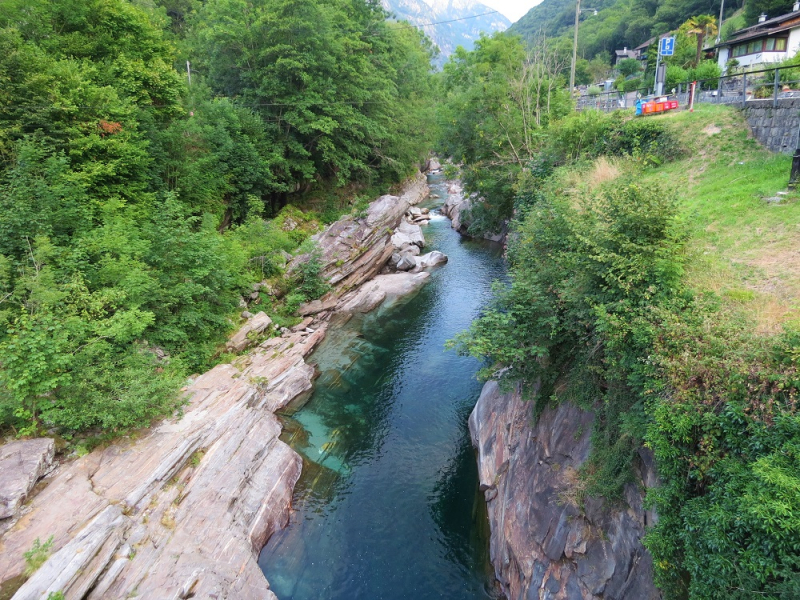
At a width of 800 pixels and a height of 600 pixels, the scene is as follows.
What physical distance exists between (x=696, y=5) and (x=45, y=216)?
8771cm

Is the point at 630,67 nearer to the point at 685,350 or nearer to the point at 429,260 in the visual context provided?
the point at 429,260

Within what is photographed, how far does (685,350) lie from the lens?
21.9 ft

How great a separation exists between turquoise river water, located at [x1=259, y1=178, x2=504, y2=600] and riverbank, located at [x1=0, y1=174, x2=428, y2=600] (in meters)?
1.00

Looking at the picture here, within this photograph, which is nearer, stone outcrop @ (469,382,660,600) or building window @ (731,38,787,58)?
stone outcrop @ (469,382,660,600)

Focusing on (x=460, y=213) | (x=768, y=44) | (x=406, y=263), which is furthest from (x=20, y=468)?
(x=768, y=44)

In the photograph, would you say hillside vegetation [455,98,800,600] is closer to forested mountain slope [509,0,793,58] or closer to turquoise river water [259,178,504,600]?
turquoise river water [259,178,504,600]

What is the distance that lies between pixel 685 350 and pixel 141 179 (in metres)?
20.6

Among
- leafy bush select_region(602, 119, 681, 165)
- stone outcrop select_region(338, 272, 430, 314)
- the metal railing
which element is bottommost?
stone outcrop select_region(338, 272, 430, 314)

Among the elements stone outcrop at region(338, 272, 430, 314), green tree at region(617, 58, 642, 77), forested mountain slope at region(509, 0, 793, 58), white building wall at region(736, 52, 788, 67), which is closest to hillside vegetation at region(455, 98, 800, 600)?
stone outcrop at region(338, 272, 430, 314)

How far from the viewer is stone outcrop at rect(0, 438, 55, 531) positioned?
9.96 m

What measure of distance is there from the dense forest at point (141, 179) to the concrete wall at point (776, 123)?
20.8 meters

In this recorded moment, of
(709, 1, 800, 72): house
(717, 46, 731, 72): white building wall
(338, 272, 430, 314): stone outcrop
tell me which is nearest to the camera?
(338, 272, 430, 314): stone outcrop

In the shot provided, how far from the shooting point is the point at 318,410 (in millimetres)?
17531

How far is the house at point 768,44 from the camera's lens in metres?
37.3
